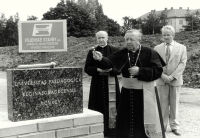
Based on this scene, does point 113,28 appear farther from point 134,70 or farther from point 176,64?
point 134,70

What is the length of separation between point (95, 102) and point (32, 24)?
1782mm

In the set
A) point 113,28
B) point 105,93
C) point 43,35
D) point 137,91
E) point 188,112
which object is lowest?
point 188,112

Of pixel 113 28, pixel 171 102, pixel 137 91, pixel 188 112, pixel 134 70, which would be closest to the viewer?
pixel 134 70

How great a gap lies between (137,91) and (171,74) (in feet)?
4.62

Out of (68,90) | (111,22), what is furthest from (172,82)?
(111,22)

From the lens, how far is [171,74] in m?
5.68

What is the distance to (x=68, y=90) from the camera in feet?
13.8

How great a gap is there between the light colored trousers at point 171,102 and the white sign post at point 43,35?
6.63 feet

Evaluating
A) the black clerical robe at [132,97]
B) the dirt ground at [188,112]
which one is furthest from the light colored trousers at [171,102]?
the black clerical robe at [132,97]

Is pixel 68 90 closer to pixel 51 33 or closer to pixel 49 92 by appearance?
pixel 49 92

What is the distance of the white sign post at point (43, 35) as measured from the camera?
504 cm

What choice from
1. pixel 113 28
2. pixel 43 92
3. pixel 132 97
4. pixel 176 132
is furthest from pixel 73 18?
pixel 43 92

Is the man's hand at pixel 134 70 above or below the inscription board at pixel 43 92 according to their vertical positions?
above

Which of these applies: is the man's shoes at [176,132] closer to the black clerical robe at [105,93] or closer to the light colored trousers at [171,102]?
the light colored trousers at [171,102]
